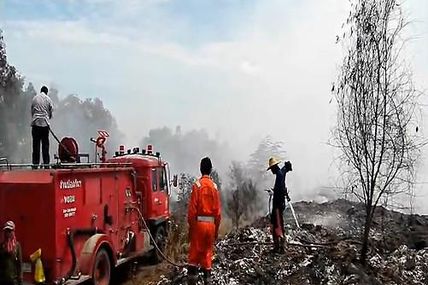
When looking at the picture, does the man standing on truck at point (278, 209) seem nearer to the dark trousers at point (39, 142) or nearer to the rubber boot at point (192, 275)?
the rubber boot at point (192, 275)

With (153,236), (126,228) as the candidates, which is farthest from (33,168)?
(153,236)

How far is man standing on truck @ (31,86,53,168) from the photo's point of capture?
493 inches

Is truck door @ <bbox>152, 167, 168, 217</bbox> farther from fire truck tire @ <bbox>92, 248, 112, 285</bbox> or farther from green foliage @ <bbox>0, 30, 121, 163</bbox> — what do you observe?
green foliage @ <bbox>0, 30, 121, 163</bbox>

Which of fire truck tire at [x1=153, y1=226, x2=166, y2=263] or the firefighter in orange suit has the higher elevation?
the firefighter in orange suit

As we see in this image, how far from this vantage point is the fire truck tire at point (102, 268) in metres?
11.3

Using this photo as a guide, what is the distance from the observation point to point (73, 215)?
1070cm

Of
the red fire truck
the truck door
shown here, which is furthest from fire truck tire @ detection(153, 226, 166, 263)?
the red fire truck

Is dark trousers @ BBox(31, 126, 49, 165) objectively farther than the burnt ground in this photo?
Yes

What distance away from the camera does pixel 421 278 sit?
10586mm

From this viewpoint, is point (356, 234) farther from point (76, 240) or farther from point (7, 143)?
point (7, 143)

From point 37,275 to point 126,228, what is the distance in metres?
3.98

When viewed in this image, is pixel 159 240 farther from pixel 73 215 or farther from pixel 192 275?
pixel 192 275

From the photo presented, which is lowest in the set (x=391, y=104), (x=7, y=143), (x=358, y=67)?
(x=391, y=104)

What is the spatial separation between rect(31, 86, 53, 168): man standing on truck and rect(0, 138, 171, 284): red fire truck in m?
0.49
